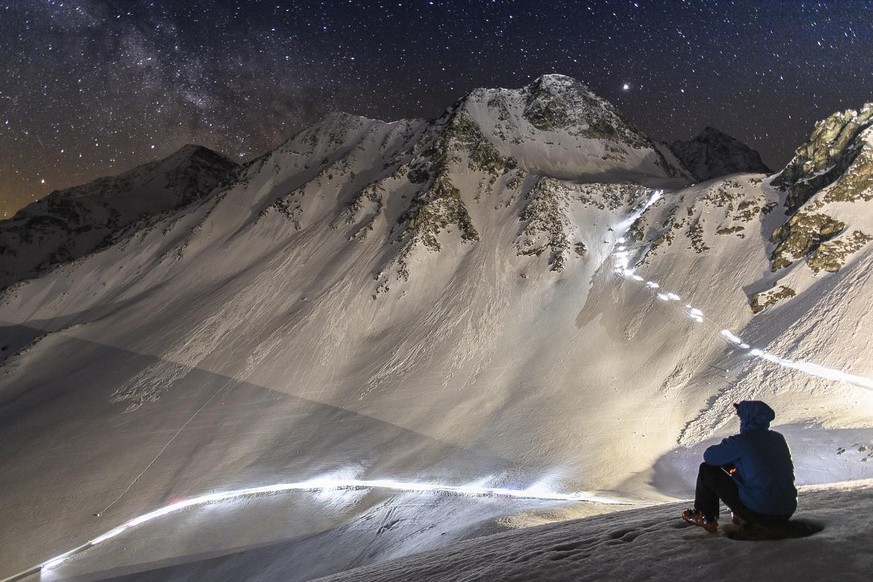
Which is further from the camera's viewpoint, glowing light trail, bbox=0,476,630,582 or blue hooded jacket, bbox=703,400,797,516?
glowing light trail, bbox=0,476,630,582

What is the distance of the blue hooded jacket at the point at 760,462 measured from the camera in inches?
179

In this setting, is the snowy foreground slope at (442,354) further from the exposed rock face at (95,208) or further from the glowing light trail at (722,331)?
the exposed rock face at (95,208)

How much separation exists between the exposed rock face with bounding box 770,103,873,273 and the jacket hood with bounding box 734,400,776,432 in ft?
102

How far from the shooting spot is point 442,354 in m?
35.7

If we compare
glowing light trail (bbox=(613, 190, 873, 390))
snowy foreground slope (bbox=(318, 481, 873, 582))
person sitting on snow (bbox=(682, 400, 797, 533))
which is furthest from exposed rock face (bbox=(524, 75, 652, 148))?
person sitting on snow (bbox=(682, 400, 797, 533))

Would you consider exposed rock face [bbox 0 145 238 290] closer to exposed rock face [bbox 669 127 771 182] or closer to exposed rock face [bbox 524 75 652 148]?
exposed rock face [bbox 524 75 652 148]

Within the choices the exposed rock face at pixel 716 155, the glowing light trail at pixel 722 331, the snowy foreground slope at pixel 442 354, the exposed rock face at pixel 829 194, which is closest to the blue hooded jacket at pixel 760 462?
the snowy foreground slope at pixel 442 354

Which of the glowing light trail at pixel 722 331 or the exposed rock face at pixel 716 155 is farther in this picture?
the exposed rock face at pixel 716 155

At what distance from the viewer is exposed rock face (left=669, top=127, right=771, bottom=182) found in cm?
11106

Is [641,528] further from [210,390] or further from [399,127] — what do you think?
[399,127]

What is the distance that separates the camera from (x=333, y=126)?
80.6 meters

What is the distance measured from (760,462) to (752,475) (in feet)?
0.48

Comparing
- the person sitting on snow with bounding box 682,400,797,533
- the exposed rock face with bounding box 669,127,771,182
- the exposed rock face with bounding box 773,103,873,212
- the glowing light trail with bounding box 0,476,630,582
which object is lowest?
the glowing light trail with bounding box 0,476,630,582

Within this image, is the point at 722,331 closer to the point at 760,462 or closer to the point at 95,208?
the point at 760,462
